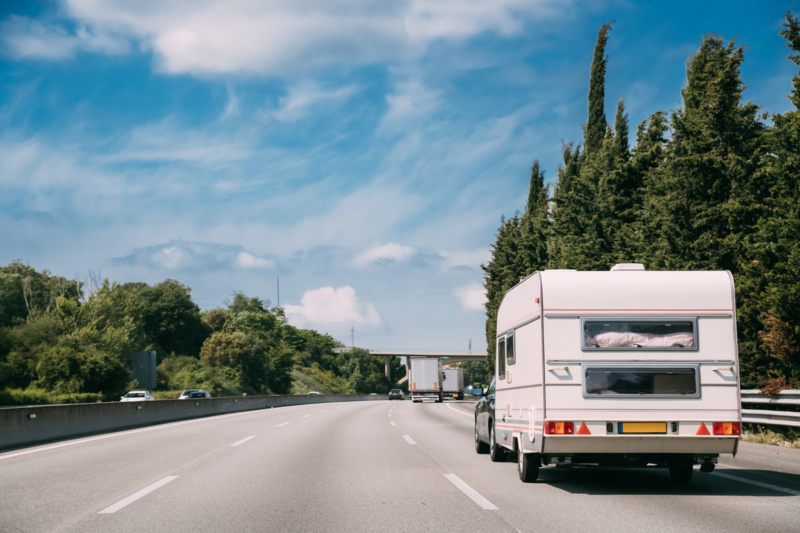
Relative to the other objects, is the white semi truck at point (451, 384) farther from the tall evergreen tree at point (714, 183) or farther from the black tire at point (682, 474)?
the black tire at point (682, 474)

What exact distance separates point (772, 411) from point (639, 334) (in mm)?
8348

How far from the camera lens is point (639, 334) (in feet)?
30.8

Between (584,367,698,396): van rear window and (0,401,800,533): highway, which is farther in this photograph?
(584,367,698,396): van rear window

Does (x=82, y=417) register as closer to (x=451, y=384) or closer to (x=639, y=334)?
(x=639, y=334)

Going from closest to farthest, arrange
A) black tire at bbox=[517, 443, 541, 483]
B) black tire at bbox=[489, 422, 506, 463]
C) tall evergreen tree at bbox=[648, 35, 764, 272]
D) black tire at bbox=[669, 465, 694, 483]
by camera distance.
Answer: black tire at bbox=[517, 443, 541, 483], black tire at bbox=[669, 465, 694, 483], black tire at bbox=[489, 422, 506, 463], tall evergreen tree at bbox=[648, 35, 764, 272]

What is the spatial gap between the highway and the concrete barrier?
170 cm

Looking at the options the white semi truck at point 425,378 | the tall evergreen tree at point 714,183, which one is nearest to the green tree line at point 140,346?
the white semi truck at point 425,378

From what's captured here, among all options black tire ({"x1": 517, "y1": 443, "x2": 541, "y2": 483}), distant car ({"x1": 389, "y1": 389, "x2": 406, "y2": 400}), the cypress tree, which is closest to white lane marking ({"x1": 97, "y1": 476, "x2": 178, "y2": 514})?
black tire ({"x1": 517, "y1": 443, "x2": 541, "y2": 483})

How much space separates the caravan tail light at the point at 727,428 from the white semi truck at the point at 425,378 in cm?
4618

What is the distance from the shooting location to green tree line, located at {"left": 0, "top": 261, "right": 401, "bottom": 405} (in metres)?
54.8

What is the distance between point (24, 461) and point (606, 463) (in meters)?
10.4

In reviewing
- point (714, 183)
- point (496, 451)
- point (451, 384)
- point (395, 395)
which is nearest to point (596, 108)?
point (714, 183)

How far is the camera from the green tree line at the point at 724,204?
53.0ft

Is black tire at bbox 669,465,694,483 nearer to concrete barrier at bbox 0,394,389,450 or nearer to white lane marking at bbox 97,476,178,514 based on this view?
white lane marking at bbox 97,476,178,514
